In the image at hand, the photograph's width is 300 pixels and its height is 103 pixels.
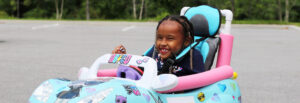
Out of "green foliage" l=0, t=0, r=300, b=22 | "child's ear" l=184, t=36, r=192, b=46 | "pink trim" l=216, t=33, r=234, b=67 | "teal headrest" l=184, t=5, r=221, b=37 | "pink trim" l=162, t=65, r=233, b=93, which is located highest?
"teal headrest" l=184, t=5, r=221, b=37

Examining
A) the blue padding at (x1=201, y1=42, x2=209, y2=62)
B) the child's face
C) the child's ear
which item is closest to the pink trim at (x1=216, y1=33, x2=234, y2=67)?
the blue padding at (x1=201, y1=42, x2=209, y2=62)

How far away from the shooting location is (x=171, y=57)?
3.16 m

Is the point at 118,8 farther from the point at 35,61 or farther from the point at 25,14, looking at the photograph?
the point at 35,61

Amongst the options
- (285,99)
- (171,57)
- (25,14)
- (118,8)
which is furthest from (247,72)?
(25,14)

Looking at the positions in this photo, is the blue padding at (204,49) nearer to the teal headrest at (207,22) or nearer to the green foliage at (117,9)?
the teal headrest at (207,22)

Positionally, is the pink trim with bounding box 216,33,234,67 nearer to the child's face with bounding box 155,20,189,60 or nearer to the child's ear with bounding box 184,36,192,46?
the child's ear with bounding box 184,36,192,46

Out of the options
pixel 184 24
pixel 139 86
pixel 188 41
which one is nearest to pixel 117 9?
pixel 188 41

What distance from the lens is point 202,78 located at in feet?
9.61

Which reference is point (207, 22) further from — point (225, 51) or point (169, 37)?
point (169, 37)

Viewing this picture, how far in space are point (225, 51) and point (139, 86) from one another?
4.47 ft

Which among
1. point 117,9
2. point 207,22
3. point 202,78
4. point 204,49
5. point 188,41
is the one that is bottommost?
point 117,9

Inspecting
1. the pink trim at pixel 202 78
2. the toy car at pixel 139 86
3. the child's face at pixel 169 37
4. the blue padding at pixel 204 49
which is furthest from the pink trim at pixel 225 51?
the child's face at pixel 169 37

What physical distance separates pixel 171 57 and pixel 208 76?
34cm

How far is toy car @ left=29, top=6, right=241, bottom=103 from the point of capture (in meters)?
2.31
